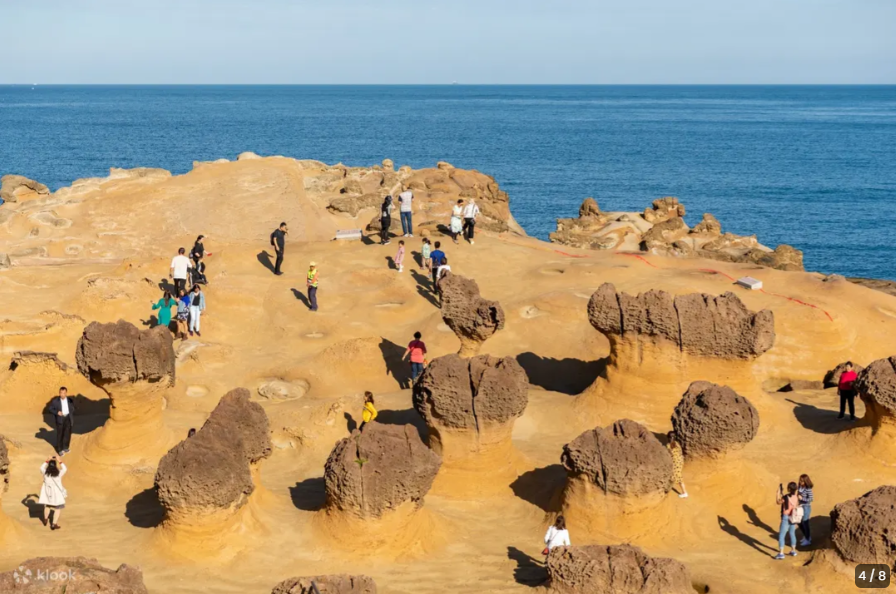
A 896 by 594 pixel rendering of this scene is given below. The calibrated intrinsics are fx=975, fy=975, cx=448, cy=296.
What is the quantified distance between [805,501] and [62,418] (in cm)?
1342

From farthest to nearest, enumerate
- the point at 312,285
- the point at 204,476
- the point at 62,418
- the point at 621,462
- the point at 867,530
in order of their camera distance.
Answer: the point at 312,285 < the point at 62,418 < the point at 621,462 < the point at 204,476 < the point at 867,530

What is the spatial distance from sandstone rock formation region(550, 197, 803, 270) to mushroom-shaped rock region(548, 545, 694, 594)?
27.4 metres

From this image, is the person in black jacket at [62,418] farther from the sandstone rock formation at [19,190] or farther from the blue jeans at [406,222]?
the sandstone rock formation at [19,190]

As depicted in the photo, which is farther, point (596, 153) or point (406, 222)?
point (596, 153)

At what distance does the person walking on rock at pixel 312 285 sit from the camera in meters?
25.8

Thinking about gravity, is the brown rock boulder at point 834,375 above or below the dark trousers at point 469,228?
below

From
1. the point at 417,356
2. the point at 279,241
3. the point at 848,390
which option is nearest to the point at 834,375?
the point at 848,390

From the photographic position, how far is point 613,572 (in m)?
13.0

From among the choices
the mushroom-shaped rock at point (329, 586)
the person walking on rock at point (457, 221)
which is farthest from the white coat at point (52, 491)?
the person walking on rock at point (457, 221)

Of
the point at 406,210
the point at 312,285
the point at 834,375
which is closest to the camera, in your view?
the point at 834,375

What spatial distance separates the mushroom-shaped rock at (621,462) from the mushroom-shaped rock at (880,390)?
5.25 m

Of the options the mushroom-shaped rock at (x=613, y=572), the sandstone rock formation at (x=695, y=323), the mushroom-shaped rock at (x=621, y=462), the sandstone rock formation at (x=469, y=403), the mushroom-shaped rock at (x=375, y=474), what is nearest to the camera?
the mushroom-shaped rock at (x=613, y=572)

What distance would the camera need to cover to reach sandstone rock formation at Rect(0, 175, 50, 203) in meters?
39.8

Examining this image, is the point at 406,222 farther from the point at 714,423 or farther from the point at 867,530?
the point at 867,530
